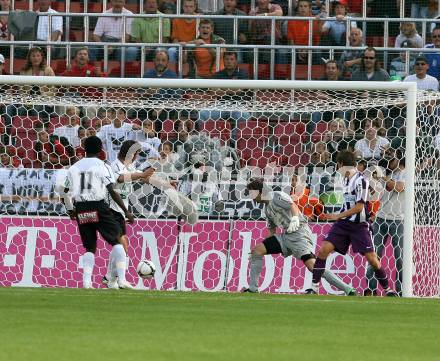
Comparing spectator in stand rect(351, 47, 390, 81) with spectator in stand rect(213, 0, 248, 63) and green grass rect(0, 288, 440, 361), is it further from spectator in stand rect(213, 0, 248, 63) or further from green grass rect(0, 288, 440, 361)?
green grass rect(0, 288, 440, 361)

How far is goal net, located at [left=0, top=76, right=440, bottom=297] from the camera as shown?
1725 cm

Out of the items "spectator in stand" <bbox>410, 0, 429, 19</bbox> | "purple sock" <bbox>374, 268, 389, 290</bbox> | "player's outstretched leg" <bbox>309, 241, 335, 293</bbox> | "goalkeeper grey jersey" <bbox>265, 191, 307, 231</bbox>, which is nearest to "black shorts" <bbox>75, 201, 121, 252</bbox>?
"goalkeeper grey jersey" <bbox>265, 191, 307, 231</bbox>

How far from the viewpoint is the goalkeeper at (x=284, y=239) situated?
1591 cm

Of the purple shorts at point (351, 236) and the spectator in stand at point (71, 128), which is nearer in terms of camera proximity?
the purple shorts at point (351, 236)

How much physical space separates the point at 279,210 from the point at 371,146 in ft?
6.63

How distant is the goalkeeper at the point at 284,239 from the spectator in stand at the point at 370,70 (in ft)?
14.1

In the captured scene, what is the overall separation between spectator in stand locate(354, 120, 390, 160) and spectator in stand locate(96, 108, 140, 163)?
3.05 metres

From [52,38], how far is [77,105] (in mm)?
4804

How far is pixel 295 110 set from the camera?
57.3 feet

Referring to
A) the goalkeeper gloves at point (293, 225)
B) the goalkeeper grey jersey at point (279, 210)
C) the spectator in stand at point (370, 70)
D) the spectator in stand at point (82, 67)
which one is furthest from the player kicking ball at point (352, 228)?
the spectator in stand at point (82, 67)

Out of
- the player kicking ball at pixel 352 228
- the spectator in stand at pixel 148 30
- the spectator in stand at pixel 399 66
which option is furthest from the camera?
the spectator in stand at pixel 148 30

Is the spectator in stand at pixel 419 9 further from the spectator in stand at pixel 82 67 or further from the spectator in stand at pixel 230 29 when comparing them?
the spectator in stand at pixel 82 67

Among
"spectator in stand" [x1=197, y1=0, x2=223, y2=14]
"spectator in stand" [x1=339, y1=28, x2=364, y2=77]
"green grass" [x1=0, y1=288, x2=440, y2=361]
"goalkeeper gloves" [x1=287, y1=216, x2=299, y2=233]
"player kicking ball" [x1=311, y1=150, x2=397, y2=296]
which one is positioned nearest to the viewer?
"green grass" [x1=0, y1=288, x2=440, y2=361]

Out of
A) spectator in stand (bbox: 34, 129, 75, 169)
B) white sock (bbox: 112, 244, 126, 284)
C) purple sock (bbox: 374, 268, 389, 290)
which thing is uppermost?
spectator in stand (bbox: 34, 129, 75, 169)
